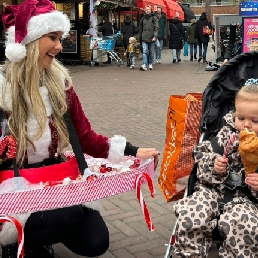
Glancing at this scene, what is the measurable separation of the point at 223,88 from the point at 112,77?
10.3m

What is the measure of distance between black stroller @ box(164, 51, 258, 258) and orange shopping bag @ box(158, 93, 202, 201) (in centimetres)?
8

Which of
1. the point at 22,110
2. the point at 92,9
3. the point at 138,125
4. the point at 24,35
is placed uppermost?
the point at 92,9

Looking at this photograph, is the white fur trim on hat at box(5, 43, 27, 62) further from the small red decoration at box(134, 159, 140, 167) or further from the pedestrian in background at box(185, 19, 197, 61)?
the pedestrian in background at box(185, 19, 197, 61)

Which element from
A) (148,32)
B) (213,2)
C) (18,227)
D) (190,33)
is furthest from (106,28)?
(213,2)

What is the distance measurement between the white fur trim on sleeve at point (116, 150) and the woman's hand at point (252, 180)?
0.81 meters

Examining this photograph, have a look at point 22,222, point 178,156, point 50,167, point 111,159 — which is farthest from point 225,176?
point 22,222

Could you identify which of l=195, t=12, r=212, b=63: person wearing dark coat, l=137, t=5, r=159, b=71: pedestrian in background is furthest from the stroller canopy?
l=195, t=12, r=212, b=63: person wearing dark coat

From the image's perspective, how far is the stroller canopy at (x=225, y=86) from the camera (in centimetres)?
303

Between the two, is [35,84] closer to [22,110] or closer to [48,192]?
[22,110]

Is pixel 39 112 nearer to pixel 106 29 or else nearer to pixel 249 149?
pixel 249 149

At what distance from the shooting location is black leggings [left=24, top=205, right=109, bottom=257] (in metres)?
2.47

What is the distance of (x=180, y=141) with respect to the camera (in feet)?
9.87

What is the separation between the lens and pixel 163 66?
16766 mm

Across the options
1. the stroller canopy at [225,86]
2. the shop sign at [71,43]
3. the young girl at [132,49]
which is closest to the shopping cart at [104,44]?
the young girl at [132,49]
